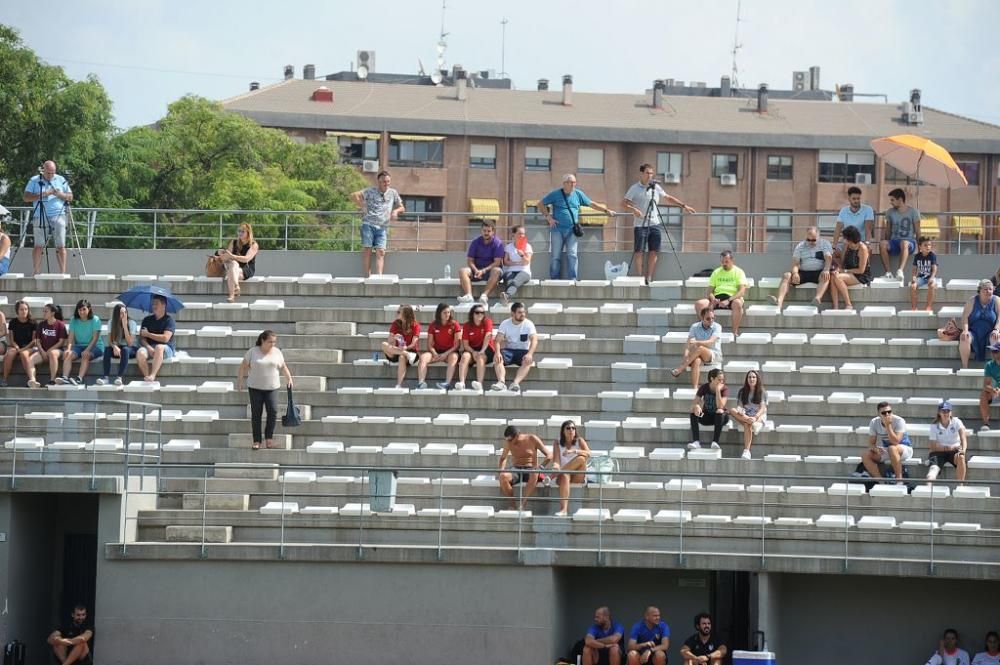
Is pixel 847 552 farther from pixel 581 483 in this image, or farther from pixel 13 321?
pixel 13 321

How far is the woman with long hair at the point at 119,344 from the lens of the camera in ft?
71.9

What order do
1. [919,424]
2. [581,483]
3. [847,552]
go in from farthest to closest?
[919,424] < [581,483] < [847,552]

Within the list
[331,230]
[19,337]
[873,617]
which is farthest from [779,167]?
[873,617]

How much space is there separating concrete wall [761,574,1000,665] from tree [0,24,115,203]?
24.5 meters

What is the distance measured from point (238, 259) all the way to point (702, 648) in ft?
30.6

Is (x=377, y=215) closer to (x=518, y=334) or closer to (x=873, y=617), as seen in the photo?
(x=518, y=334)

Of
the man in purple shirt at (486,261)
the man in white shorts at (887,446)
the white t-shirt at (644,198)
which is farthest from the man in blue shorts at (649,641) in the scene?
the white t-shirt at (644,198)

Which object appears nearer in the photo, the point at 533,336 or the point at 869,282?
the point at 533,336

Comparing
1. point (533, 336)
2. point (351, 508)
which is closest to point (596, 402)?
point (533, 336)

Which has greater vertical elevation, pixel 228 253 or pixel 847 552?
pixel 228 253

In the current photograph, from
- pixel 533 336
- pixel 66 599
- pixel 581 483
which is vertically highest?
pixel 533 336

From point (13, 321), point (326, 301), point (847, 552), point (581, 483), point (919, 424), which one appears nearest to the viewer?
point (847, 552)

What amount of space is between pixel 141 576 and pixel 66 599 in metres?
1.54

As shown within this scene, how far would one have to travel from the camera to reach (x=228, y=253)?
24094 millimetres
